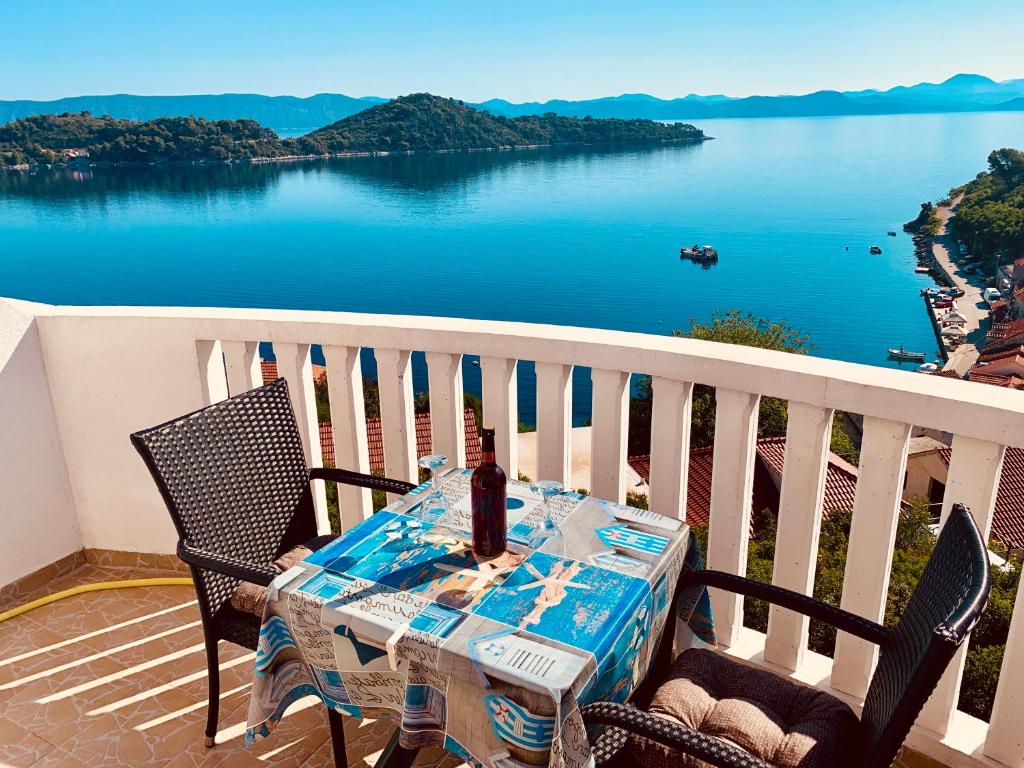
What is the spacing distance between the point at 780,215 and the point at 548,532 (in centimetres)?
9613

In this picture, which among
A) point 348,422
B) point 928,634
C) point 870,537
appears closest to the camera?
point 928,634

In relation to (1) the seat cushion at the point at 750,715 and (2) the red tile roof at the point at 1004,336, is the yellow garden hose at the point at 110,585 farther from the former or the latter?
(2) the red tile roof at the point at 1004,336

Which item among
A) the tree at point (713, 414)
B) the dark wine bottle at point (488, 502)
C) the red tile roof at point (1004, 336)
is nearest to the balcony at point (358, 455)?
the dark wine bottle at point (488, 502)

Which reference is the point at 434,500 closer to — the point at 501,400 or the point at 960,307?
the point at 501,400

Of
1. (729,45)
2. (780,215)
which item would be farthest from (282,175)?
(780,215)

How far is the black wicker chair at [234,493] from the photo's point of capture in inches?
71.1

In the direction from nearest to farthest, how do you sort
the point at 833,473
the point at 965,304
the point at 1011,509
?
the point at 833,473 < the point at 1011,509 < the point at 965,304

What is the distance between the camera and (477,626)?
1225 millimetres

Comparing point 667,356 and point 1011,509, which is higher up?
point 667,356

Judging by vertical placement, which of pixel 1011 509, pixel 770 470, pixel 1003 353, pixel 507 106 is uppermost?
pixel 507 106

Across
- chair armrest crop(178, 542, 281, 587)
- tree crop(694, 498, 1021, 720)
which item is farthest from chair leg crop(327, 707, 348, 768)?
tree crop(694, 498, 1021, 720)

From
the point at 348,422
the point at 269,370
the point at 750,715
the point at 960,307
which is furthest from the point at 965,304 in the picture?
the point at 750,715

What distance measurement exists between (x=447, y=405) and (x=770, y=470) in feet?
58.5

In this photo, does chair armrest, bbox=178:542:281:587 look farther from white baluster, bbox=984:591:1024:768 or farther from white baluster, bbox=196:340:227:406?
white baluster, bbox=984:591:1024:768
